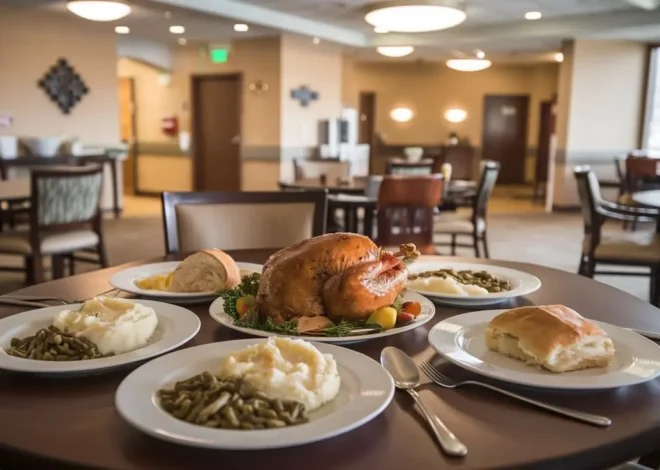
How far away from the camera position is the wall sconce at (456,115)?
41.6 ft

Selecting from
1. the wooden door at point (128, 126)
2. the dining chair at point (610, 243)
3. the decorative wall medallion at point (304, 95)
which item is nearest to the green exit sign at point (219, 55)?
the decorative wall medallion at point (304, 95)

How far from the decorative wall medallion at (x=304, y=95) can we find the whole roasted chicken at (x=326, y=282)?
27.2 feet

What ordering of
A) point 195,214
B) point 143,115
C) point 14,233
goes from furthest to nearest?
1. point 143,115
2. point 14,233
3. point 195,214

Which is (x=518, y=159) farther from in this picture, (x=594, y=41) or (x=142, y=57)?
(x=142, y=57)

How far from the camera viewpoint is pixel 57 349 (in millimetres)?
891

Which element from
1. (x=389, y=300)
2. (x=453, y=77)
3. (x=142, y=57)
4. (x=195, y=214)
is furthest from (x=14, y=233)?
(x=453, y=77)

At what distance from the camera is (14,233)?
12.8ft

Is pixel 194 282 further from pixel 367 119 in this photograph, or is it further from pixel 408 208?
pixel 367 119

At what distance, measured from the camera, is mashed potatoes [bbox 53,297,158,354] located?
907 millimetres

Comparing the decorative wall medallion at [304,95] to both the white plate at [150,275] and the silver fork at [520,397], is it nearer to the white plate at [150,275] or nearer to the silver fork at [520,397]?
the white plate at [150,275]

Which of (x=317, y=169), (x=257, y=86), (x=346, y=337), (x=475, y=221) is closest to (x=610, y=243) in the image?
(x=475, y=221)

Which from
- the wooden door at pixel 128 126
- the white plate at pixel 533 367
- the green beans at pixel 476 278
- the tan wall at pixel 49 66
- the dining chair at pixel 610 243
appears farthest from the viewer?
the wooden door at pixel 128 126

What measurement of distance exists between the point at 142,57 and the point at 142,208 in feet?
7.48

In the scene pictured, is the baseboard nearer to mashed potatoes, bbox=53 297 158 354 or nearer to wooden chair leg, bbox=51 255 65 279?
wooden chair leg, bbox=51 255 65 279
